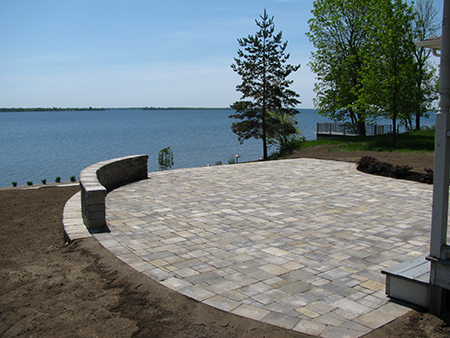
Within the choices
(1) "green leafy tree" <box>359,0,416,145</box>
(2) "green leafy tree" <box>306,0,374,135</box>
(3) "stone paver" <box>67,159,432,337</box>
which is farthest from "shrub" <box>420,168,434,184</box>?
(2) "green leafy tree" <box>306,0,374,135</box>

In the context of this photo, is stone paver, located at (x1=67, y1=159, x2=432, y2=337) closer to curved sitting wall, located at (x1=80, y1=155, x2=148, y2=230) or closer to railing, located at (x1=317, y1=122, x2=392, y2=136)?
curved sitting wall, located at (x1=80, y1=155, x2=148, y2=230)

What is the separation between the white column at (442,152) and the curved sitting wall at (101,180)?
5.13 m

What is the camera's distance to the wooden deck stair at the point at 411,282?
3.72 m

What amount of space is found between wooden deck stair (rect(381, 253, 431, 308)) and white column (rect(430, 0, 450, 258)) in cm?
35

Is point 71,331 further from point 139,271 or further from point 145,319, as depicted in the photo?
point 139,271

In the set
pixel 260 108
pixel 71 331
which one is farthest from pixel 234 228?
pixel 260 108

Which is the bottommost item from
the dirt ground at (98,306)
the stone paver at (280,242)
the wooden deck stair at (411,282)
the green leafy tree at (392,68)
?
the dirt ground at (98,306)

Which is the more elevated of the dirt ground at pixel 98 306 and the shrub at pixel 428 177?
the shrub at pixel 428 177

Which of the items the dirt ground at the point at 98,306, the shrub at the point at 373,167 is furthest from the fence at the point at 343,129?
the dirt ground at the point at 98,306

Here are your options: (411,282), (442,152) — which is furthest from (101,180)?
(442,152)

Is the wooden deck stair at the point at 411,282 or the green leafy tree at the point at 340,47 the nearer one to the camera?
the wooden deck stair at the point at 411,282

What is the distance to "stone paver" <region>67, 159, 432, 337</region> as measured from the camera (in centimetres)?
387

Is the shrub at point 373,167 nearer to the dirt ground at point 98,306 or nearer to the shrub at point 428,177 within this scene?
the shrub at point 428,177

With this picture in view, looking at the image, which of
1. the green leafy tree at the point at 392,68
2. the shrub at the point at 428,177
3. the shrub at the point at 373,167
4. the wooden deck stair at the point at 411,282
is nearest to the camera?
the wooden deck stair at the point at 411,282
